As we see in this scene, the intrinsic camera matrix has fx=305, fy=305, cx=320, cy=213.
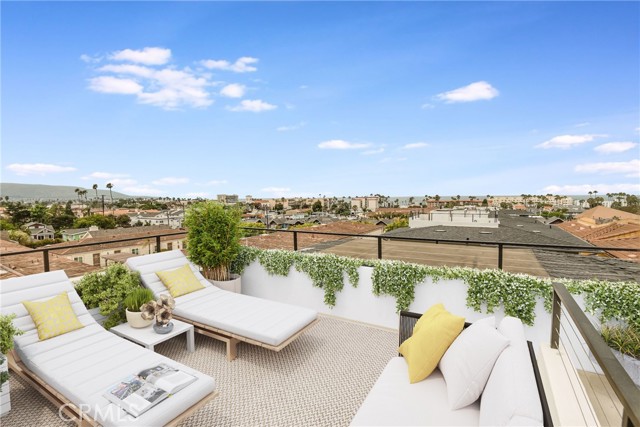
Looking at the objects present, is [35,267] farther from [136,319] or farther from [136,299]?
[136,319]

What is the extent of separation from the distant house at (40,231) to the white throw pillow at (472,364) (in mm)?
38390

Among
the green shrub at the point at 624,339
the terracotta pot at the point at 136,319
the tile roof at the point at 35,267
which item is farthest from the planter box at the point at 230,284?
the green shrub at the point at 624,339

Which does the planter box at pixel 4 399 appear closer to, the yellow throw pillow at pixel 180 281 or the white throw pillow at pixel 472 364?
the yellow throw pillow at pixel 180 281

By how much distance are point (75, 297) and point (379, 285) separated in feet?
11.5

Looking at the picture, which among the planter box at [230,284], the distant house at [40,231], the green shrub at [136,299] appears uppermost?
the green shrub at [136,299]

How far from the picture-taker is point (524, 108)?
8.67 metres

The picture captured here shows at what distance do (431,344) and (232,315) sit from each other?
7.20 feet

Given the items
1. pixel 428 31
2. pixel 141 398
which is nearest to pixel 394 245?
Answer: pixel 141 398

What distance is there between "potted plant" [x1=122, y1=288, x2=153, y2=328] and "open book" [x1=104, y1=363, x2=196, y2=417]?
4.19 ft

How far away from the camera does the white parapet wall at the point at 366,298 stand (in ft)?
11.1

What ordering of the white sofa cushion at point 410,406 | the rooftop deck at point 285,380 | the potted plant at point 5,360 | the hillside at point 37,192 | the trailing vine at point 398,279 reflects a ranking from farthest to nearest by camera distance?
the hillside at point 37,192 → the trailing vine at point 398,279 → the rooftop deck at point 285,380 → the potted plant at point 5,360 → the white sofa cushion at point 410,406

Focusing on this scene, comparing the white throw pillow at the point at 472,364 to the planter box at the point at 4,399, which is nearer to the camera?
the white throw pillow at the point at 472,364

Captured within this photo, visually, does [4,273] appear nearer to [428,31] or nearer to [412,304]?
[412,304]

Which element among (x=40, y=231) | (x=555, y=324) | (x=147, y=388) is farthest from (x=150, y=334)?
(x=40, y=231)
